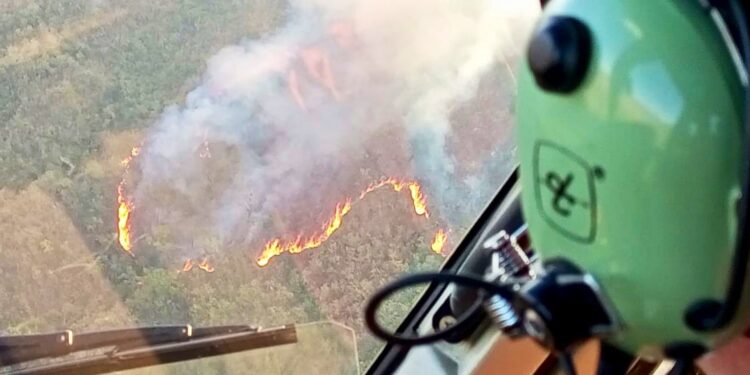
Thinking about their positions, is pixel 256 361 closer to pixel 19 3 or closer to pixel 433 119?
pixel 433 119

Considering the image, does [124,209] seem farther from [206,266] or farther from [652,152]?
[652,152]

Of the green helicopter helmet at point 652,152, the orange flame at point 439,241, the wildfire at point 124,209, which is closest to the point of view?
the green helicopter helmet at point 652,152

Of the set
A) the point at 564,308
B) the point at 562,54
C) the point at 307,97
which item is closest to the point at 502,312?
the point at 564,308

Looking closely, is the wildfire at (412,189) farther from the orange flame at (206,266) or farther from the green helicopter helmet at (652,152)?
the green helicopter helmet at (652,152)

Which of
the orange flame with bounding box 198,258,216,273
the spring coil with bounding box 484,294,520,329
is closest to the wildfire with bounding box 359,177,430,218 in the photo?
the orange flame with bounding box 198,258,216,273

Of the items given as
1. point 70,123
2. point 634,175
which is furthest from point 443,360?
point 634,175

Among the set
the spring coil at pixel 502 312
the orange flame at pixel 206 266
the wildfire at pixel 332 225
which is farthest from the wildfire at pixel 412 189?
the spring coil at pixel 502 312

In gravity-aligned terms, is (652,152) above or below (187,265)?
above
